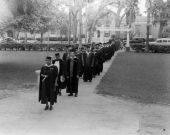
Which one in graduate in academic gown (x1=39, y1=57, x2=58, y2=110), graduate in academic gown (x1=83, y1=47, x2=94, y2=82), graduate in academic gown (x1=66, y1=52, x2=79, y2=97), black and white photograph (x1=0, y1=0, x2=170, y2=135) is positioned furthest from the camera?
graduate in academic gown (x1=83, y1=47, x2=94, y2=82)

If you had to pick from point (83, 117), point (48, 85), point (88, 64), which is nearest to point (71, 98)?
point (48, 85)

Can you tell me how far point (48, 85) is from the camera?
11742 mm

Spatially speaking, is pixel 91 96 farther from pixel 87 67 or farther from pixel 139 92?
pixel 87 67

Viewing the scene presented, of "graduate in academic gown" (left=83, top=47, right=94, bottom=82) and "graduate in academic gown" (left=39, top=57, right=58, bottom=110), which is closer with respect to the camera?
"graduate in academic gown" (left=39, top=57, right=58, bottom=110)

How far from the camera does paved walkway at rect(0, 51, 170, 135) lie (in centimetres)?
938

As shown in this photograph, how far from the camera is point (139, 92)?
16594mm

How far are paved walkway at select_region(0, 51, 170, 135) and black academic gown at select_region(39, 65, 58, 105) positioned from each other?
337mm

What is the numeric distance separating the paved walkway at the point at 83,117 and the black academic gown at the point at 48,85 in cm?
34

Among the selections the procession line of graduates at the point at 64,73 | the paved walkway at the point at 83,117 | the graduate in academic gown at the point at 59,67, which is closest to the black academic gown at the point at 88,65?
the procession line of graduates at the point at 64,73

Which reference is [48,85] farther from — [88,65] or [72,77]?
[88,65]

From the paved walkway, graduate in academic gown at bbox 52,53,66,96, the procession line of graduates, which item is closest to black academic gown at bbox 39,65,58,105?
the procession line of graduates

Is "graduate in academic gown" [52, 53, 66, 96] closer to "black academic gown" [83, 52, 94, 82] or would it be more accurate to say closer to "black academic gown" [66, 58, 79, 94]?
"black academic gown" [66, 58, 79, 94]

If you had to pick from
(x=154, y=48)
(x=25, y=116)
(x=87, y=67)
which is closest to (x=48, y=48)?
(x=154, y=48)

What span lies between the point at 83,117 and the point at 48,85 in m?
1.50
